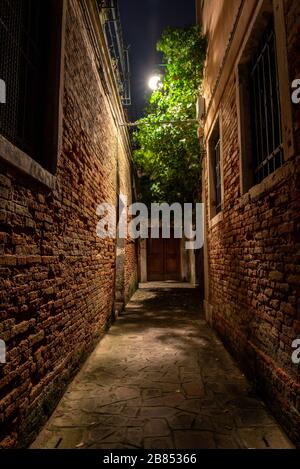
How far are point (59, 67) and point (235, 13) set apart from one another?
298cm

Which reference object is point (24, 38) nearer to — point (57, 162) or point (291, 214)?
point (57, 162)

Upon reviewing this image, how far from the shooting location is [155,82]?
9.27 meters

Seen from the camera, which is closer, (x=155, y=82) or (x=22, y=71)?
(x=22, y=71)

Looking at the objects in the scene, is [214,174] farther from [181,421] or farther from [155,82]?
[181,421]

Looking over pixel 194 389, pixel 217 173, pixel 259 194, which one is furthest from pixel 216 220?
pixel 194 389

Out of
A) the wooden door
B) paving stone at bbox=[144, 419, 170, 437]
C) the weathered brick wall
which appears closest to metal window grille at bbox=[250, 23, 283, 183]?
the weathered brick wall

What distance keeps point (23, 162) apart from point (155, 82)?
324 inches

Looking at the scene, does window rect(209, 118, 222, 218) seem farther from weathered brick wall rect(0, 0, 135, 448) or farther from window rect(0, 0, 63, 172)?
window rect(0, 0, 63, 172)

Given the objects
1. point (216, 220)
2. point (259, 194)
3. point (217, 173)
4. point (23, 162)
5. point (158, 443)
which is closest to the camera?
point (23, 162)

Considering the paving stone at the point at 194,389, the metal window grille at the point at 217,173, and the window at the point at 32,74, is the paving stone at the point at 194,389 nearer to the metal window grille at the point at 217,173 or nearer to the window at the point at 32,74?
the window at the point at 32,74

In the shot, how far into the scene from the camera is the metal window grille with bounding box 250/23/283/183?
141 inches

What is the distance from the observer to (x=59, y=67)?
3416 millimetres

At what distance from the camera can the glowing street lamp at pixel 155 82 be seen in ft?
30.1

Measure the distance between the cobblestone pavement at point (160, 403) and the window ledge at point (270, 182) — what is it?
7.94ft
